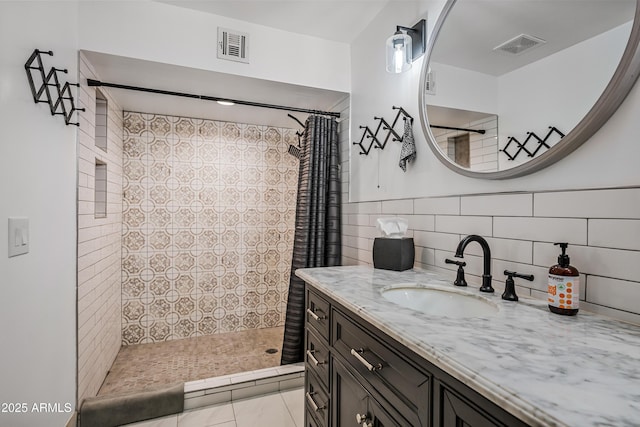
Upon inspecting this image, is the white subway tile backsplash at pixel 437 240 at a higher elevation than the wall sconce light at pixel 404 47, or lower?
lower

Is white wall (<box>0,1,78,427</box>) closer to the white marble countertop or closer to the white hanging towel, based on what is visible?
the white marble countertop

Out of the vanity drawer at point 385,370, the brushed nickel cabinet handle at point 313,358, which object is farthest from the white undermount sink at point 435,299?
the brushed nickel cabinet handle at point 313,358

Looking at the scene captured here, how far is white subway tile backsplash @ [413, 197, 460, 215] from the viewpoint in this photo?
142 cm

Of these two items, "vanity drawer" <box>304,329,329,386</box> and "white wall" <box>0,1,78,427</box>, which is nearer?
"white wall" <box>0,1,78,427</box>

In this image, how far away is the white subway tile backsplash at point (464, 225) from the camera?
1266mm

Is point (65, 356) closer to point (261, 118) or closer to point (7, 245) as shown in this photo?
point (7, 245)

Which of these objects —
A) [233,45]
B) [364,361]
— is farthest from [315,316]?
[233,45]

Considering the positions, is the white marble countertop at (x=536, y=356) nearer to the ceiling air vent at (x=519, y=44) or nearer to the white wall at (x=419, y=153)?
the white wall at (x=419, y=153)

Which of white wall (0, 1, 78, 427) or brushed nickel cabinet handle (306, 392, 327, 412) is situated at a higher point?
white wall (0, 1, 78, 427)

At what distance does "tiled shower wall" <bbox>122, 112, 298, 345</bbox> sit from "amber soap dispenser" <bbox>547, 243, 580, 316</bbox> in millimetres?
2666

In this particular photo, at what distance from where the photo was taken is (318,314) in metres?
1.39

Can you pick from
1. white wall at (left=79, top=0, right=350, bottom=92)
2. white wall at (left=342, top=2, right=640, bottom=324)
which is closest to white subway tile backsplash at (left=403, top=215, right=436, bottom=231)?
white wall at (left=342, top=2, right=640, bottom=324)

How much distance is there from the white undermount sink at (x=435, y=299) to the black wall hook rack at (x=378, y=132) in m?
0.83

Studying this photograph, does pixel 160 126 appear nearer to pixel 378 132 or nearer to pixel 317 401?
pixel 378 132
